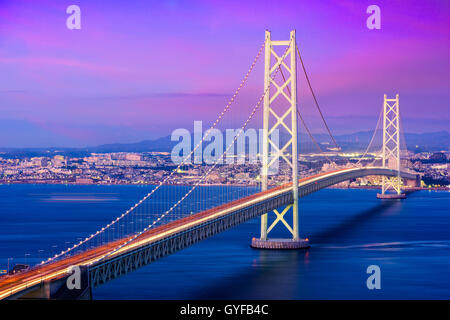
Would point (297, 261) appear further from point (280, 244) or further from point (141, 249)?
point (141, 249)

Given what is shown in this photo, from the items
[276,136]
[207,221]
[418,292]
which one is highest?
[276,136]

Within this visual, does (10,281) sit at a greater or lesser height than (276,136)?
lesser

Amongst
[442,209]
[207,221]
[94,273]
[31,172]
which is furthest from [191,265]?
[31,172]

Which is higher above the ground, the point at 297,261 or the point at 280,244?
the point at 280,244

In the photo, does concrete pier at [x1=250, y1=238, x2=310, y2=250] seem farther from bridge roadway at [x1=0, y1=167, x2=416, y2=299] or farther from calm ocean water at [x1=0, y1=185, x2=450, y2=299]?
bridge roadway at [x1=0, y1=167, x2=416, y2=299]

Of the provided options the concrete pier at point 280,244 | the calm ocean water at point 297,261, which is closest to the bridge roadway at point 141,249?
the concrete pier at point 280,244

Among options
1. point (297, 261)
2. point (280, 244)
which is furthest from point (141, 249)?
point (280, 244)
